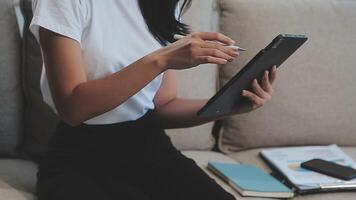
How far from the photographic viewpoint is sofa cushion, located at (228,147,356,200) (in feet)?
4.77

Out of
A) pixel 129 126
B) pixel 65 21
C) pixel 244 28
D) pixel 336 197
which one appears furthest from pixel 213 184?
pixel 244 28

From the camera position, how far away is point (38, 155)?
1593 mm

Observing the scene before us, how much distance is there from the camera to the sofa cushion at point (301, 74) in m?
1.77

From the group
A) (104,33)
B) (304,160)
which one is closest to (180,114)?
(104,33)

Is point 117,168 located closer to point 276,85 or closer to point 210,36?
point 210,36

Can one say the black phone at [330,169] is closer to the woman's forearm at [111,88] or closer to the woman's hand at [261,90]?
the woman's hand at [261,90]

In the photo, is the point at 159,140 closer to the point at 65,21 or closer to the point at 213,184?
the point at 213,184

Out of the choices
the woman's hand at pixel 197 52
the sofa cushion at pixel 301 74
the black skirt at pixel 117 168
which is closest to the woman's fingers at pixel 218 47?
the woman's hand at pixel 197 52

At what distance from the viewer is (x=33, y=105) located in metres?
1.62

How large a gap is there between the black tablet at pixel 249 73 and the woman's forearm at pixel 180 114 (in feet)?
0.40

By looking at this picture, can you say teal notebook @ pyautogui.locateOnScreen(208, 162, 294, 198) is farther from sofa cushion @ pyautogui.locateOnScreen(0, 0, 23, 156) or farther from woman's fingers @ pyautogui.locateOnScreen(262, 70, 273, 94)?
sofa cushion @ pyautogui.locateOnScreen(0, 0, 23, 156)

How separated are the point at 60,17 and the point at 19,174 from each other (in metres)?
0.50

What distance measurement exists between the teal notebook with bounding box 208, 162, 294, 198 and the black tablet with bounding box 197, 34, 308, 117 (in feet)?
0.76

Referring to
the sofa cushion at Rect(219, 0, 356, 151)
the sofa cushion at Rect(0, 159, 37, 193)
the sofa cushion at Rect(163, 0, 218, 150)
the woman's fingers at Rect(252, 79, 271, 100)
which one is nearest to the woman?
the woman's fingers at Rect(252, 79, 271, 100)
